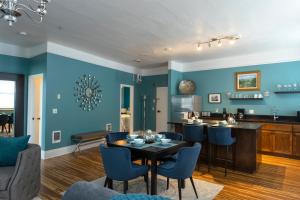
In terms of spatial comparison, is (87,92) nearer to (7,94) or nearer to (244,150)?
(7,94)

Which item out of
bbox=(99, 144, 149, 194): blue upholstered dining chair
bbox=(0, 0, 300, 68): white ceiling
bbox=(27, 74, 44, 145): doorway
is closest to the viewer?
bbox=(99, 144, 149, 194): blue upholstered dining chair

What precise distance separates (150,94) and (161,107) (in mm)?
727

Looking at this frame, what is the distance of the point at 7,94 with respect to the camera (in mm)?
5016

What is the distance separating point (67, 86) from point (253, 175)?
4707 mm

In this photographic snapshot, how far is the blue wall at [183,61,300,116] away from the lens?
17.1 ft

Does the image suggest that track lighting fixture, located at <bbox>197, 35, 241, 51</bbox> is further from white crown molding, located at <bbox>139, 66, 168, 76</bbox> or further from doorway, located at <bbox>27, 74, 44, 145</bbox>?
doorway, located at <bbox>27, 74, 44, 145</bbox>

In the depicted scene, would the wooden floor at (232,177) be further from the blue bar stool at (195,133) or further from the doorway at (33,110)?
the doorway at (33,110)

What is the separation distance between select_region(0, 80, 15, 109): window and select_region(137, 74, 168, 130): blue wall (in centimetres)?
439

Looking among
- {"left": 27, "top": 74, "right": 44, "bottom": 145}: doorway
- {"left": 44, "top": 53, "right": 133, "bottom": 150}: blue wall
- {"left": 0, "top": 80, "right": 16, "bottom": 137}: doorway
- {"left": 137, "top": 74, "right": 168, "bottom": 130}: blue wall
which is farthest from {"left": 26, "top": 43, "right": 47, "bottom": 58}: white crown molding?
{"left": 137, "top": 74, "right": 168, "bottom": 130}: blue wall

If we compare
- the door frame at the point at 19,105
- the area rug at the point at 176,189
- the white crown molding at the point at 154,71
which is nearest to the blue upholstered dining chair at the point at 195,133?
the area rug at the point at 176,189

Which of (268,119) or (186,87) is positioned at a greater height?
(186,87)

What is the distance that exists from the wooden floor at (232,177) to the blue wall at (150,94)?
3588 millimetres

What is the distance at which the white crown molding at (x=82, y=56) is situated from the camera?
4820mm

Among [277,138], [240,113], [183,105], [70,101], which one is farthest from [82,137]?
[277,138]
